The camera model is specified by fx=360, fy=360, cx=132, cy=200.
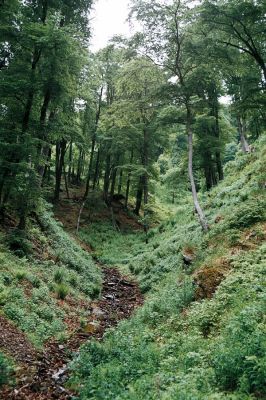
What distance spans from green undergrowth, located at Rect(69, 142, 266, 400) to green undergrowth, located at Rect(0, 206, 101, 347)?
68.7 inches

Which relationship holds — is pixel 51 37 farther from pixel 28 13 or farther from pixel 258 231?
pixel 258 231

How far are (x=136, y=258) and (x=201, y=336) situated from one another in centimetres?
1441

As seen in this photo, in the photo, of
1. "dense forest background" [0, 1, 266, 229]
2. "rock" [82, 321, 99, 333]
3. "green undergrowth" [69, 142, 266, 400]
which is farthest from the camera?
"dense forest background" [0, 1, 266, 229]

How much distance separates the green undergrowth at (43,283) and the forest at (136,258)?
55 mm

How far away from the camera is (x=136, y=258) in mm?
21688

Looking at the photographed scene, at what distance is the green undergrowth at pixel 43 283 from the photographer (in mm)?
9062

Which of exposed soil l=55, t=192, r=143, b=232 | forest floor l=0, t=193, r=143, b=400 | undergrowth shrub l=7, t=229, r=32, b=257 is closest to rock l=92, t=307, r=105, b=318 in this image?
forest floor l=0, t=193, r=143, b=400

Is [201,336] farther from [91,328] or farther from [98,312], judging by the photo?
[98,312]

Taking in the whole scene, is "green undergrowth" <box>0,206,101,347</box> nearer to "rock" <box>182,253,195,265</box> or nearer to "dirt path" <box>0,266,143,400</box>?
"dirt path" <box>0,266,143,400</box>

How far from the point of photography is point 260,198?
13.2 meters

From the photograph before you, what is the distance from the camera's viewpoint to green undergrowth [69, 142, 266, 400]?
5.16m

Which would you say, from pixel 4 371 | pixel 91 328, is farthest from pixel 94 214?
pixel 4 371

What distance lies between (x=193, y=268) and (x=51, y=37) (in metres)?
9.55

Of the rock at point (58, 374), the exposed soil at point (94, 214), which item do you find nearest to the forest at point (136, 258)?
the rock at point (58, 374)
